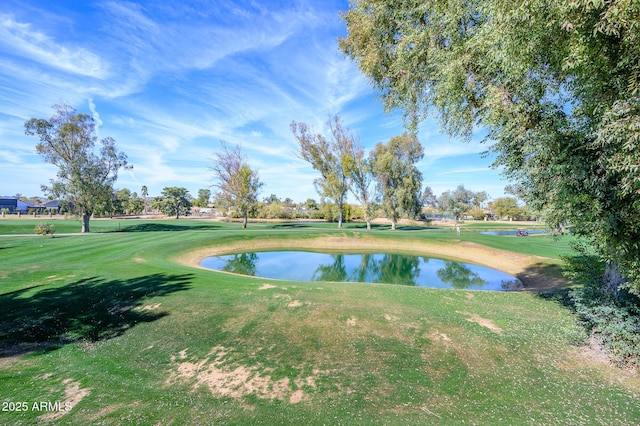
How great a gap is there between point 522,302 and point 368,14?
42.1 ft

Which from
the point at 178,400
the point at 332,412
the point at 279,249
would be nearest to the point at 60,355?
the point at 178,400

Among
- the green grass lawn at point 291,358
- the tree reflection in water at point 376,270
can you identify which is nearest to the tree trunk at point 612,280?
the green grass lawn at point 291,358

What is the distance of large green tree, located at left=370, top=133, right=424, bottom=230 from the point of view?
41.3 m

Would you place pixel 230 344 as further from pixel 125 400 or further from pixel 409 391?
pixel 409 391

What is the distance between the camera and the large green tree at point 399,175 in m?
41.3

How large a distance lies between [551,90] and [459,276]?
52.0 feet

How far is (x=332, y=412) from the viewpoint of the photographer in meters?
4.45

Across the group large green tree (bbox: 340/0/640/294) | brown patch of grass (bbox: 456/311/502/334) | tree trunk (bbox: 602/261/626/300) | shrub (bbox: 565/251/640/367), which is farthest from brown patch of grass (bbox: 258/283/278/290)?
tree trunk (bbox: 602/261/626/300)

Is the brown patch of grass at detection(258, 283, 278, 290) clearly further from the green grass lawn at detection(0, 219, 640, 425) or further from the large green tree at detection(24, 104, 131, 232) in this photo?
the large green tree at detection(24, 104, 131, 232)

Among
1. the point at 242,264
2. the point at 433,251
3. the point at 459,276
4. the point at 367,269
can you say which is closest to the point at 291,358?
the point at 367,269

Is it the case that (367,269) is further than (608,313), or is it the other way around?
(367,269)

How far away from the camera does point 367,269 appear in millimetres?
21719

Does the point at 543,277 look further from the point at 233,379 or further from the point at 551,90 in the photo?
the point at 233,379

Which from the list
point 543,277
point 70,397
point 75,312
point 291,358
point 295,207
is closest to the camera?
point 70,397
